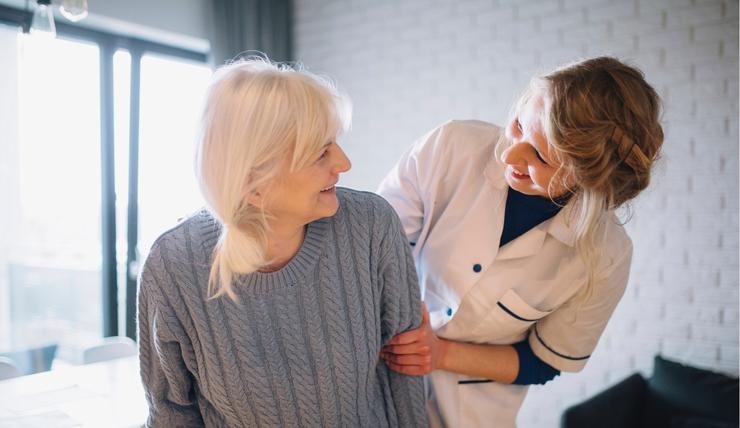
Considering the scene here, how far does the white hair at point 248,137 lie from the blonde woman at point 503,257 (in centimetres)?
38

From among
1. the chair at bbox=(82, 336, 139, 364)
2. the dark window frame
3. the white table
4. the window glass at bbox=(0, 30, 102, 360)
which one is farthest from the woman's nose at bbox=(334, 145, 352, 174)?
the dark window frame

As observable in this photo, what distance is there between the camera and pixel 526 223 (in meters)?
1.35

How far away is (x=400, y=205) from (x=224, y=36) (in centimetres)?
265

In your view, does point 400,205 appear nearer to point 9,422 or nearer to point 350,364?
point 350,364

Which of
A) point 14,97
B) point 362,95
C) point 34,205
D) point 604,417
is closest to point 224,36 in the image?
point 362,95

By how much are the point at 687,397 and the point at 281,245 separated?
79.7 inches

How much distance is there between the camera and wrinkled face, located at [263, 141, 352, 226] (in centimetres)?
102

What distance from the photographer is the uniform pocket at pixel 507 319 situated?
132 centimetres

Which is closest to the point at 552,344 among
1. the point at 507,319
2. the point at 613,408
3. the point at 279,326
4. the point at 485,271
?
the point at 507,319

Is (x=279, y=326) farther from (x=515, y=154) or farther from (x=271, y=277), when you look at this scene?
(x=515, y=154)

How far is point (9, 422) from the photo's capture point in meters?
1.56

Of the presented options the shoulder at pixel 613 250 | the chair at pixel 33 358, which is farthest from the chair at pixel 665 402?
the chair at pixel 33 358

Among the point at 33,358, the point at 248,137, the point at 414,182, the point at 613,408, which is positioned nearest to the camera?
the point at 248,137

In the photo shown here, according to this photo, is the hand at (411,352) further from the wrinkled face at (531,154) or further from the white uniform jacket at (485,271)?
the wrinkled face at (531,154)
